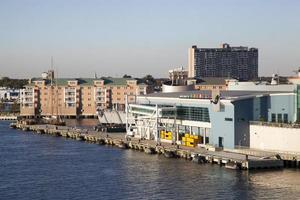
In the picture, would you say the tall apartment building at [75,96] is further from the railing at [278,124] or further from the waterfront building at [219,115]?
the railing at [278,124]

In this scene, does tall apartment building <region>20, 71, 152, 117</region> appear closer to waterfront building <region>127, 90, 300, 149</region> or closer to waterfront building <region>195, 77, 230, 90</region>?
waterfront building <region>195, 77, 230, 90</region>

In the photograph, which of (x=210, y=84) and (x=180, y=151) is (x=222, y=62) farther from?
(x=180, y=151)

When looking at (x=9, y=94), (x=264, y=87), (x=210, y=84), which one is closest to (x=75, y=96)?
(x=210, y=84)

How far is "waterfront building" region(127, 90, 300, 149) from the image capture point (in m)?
35.8

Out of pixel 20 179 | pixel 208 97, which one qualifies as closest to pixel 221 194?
pixel 20 179

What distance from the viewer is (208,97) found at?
39.6 metres

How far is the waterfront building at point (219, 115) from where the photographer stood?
1411 inches

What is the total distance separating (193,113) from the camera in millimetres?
39750

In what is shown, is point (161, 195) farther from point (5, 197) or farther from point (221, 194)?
point (5, 197)

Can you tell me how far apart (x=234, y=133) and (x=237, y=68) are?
102458 millimetres

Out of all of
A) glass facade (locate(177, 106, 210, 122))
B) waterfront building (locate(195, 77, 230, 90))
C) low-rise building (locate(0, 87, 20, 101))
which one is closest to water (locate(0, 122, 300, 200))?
glass facade (locate(177, 106, 210, 122))

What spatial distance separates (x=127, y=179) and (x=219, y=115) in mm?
9303

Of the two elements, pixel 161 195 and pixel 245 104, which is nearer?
pixel 161 195

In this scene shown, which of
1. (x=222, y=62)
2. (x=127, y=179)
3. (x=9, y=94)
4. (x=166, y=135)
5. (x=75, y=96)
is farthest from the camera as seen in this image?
(x=222, y=62)
